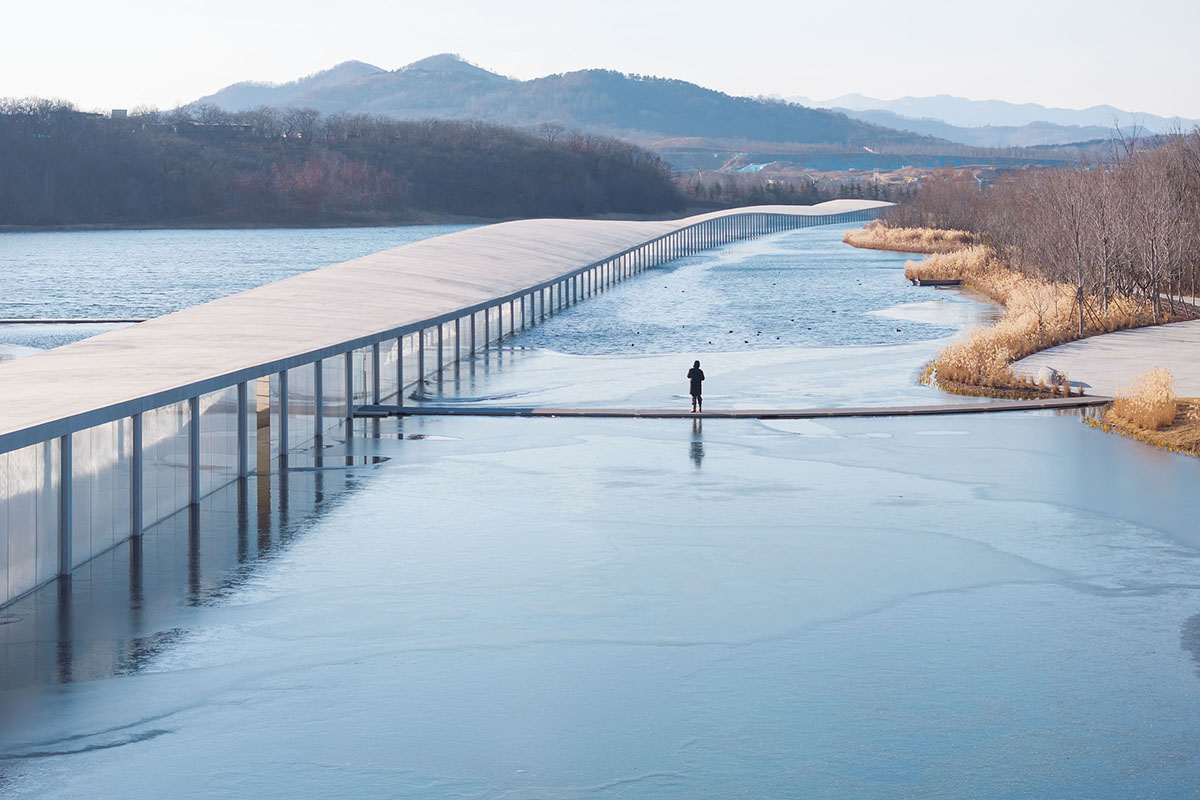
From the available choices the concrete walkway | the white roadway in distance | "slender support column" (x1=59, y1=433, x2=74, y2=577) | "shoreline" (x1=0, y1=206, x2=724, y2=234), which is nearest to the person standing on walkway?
the white roadway in distance

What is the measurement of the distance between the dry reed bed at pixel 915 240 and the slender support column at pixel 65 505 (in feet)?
299

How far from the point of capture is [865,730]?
12.5 metres

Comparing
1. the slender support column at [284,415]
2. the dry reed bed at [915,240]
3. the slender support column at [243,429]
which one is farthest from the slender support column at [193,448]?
the dry reed bed at [915,240]

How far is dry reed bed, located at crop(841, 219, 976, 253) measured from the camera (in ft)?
352

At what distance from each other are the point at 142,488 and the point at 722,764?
452 inches

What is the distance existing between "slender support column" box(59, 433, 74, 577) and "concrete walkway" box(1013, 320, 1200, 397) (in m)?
24.2

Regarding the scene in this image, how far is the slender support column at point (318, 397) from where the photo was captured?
94.7ft

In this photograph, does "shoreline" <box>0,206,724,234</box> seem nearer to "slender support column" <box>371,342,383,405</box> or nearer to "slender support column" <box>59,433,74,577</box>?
"slender support column" <box>371,342,383,405</box>

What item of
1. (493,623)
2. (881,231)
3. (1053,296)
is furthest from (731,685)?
(881,231)

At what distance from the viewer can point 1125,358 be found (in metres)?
39.9

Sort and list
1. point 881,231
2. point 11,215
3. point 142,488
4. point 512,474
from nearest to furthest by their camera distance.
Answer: point 142,488
point 512,474
point 881,231
point 11,215

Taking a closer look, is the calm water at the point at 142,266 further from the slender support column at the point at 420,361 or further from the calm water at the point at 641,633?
the calm water at the point at 641,633

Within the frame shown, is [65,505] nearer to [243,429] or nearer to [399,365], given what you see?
[243,429]

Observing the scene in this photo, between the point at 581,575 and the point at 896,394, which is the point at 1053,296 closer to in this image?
the point at 896,394
